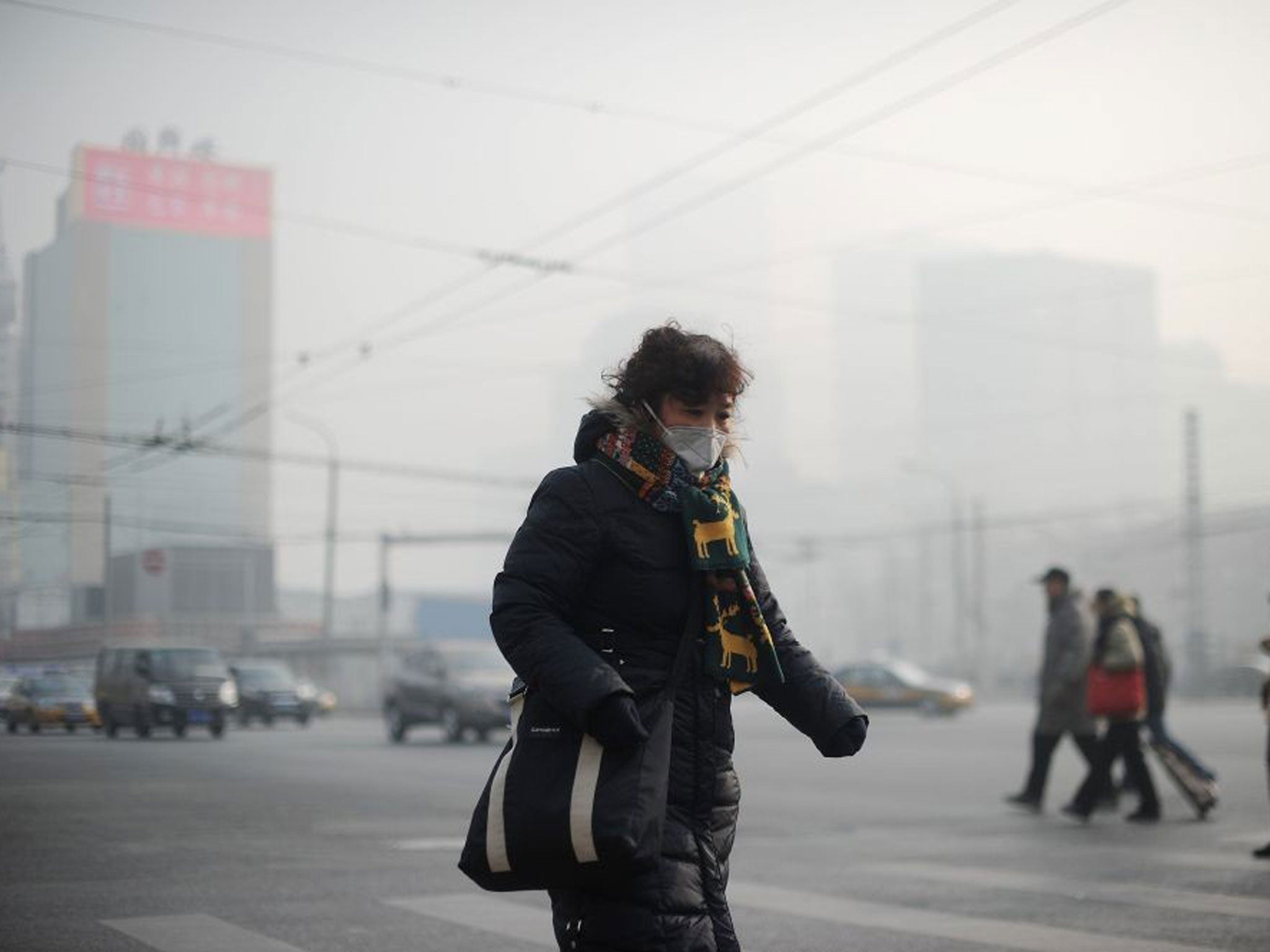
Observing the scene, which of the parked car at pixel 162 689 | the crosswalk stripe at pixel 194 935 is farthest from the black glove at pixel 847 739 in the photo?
the parked car at pixel 162 689

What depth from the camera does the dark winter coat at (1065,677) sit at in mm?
13828

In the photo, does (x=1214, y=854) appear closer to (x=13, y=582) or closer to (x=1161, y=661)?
(x=1161, y=661)

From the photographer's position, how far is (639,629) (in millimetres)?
4074

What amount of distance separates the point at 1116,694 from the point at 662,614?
10236 mm

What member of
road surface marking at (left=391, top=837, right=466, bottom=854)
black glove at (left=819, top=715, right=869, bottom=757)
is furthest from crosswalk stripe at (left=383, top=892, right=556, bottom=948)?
black glove at (left=819, top=715, right=869, bottom=757)

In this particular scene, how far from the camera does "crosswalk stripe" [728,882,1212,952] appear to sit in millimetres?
7496

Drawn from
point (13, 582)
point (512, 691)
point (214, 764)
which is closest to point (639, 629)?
point (512, 691)

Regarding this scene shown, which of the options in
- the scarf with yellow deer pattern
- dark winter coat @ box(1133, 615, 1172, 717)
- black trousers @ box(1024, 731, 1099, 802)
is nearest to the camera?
the scarf with yellow deer pattern

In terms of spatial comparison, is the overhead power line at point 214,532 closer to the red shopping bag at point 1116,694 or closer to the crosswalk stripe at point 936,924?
the crosswalk stripe at point 936,924

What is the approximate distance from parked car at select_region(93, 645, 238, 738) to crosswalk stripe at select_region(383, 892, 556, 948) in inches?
365

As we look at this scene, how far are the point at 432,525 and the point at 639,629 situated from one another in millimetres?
58611

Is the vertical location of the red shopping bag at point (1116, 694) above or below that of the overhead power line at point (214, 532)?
below

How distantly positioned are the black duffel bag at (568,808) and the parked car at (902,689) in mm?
40809

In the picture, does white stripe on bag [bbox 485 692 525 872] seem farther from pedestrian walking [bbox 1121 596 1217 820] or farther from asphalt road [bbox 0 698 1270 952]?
pedestrian walking [bbox 1121 596 1217 820]
